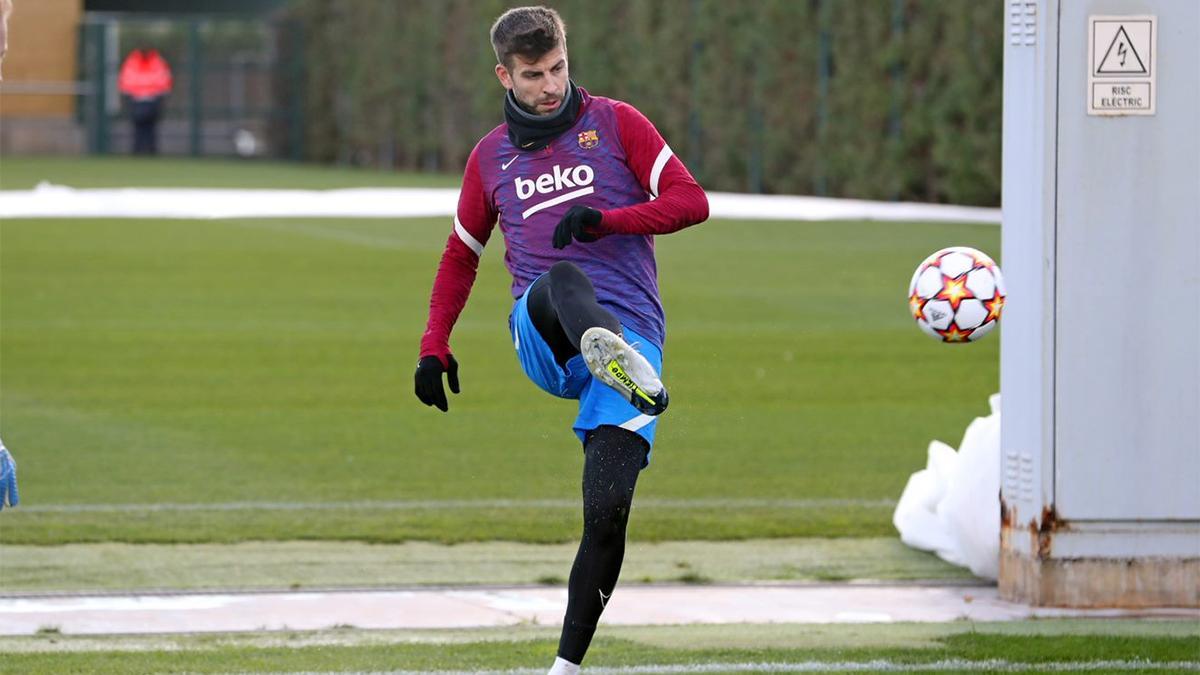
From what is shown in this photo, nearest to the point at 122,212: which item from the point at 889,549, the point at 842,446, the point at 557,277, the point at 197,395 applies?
the point at 197,395

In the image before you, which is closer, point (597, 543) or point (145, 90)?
point (597, 543)

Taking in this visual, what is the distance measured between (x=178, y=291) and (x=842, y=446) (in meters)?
9.08

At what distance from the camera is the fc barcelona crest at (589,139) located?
601 centimetres

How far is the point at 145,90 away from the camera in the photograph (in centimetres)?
4866

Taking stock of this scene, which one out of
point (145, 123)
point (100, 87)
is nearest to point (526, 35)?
point (145, 123)

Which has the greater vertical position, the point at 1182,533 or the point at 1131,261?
the point at 1131,261

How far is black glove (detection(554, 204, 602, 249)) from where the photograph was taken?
18.5 ft

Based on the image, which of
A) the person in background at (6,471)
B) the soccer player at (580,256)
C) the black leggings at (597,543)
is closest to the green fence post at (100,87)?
the soccer player at (580,256)

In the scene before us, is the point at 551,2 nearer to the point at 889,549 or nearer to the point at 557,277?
the point at 889,549

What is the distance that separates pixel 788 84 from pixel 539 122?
23045 millimetres

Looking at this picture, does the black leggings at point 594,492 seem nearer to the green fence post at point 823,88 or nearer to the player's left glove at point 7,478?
the player's left glove at point 7,478

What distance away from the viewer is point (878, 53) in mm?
26297

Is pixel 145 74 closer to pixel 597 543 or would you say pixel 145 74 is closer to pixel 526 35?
pixel 526 35

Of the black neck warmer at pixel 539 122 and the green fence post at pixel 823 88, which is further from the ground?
the green fence post at pixel 823 88
